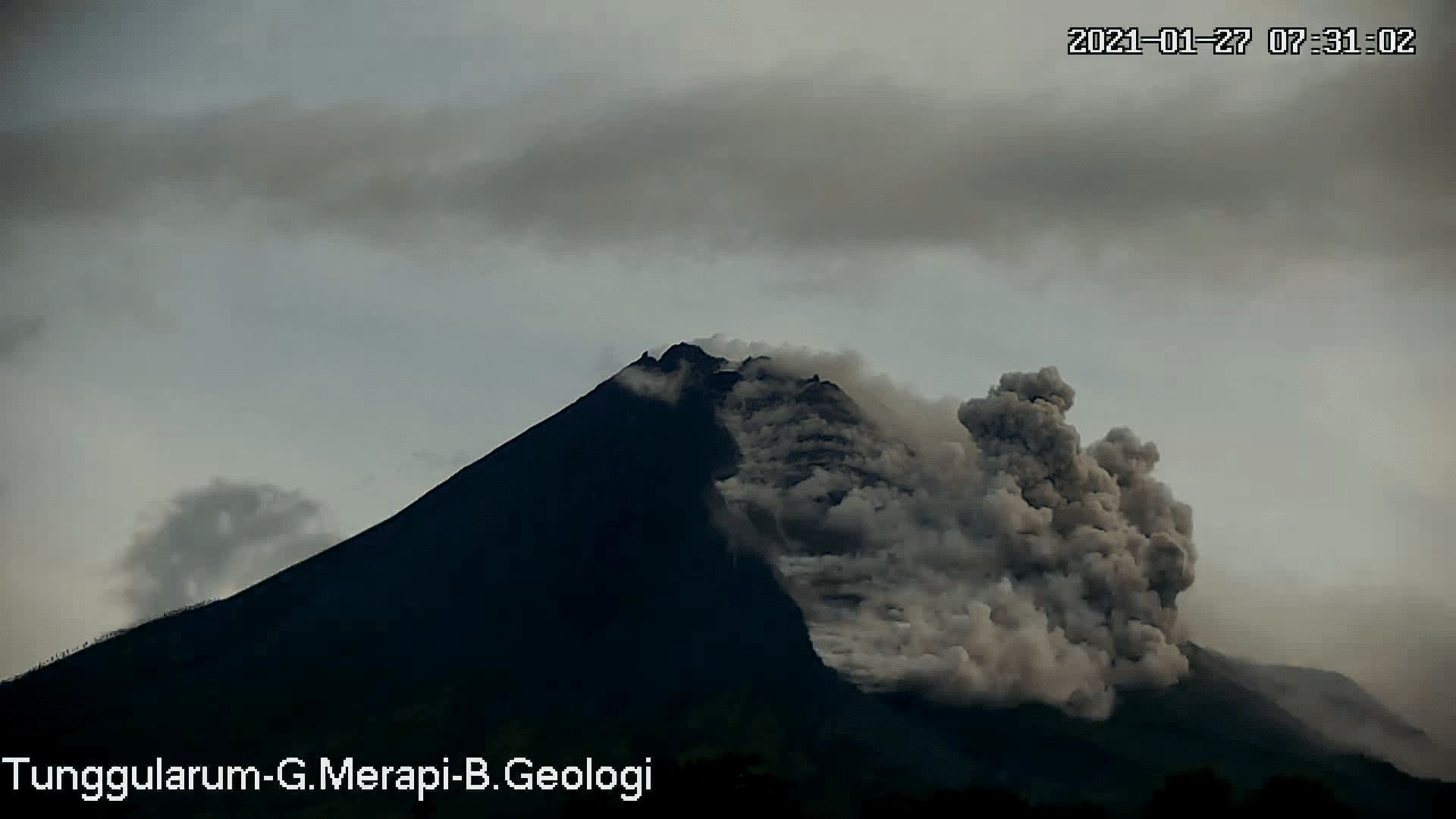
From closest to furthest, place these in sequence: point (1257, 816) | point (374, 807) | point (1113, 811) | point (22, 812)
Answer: point (1257, 816), point (1113, 811), point (22, 812), point (374, 807)

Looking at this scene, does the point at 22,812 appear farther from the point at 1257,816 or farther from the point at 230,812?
the point at 1257,816

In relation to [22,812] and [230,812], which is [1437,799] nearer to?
[230,812]

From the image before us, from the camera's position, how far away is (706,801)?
132500 millimetres

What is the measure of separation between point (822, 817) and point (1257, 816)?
59893 millimetres

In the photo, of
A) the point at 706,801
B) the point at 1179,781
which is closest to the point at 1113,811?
the point at 1179,781

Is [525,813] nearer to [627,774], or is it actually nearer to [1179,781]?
[627,774]

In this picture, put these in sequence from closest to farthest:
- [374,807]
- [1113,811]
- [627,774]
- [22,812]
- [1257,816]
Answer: [1257,816]
[1113,811]
[627,774]
[22,812]
[374,807]

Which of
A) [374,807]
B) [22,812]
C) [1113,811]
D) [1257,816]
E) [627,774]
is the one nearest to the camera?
[1257,816]

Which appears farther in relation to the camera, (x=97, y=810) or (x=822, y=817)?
(x=97, y=810)

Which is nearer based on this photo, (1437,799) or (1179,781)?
(1179,781)

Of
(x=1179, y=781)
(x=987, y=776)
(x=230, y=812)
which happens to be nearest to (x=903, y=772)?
(x=987, y=776)

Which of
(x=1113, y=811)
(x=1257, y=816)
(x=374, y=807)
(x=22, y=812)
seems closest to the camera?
(x=1257, y=816)

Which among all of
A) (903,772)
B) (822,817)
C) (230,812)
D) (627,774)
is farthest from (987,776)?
(230,812)

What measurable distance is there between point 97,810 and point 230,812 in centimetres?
1674
